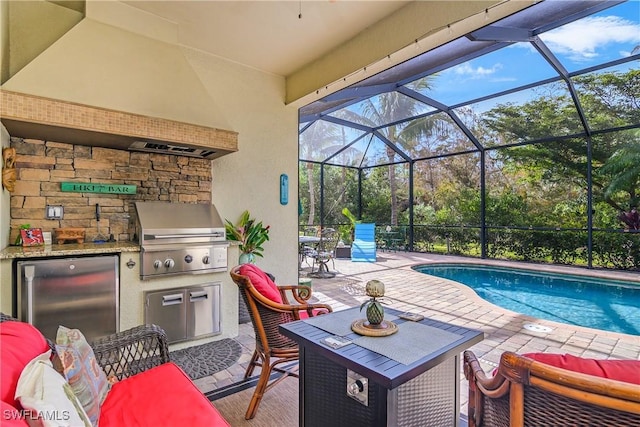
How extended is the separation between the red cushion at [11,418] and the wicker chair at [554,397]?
1403 mm

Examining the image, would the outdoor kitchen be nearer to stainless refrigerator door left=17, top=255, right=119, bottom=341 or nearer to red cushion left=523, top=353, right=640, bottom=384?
stainless refrigerator door left=17, top=255, right=119, bottom=341

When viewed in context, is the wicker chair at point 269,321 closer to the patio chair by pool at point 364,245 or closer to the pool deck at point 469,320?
the pool deck at point 469,320

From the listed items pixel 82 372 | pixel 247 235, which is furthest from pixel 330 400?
pixel 247 235

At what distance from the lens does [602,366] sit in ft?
2.97

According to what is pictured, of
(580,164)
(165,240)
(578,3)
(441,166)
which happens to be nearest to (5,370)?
(165,240)

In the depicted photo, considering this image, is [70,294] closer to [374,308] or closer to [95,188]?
[95,188]

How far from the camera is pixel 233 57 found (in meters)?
4.17

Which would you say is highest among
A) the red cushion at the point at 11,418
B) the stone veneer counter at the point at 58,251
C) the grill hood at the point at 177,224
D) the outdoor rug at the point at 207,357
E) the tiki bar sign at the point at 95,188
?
the tiki bar sign at the point at 95,188

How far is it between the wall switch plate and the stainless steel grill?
0.72 metres

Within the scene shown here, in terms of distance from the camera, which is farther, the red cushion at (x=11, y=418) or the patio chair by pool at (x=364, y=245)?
the patio chair by pool at (x=364, y=245)

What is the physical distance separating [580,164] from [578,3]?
593cm

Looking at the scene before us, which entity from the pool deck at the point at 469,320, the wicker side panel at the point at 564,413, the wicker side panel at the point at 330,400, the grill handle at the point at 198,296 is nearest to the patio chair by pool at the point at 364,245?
the pool deck at the point at 469,320

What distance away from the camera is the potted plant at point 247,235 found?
412 centimetres

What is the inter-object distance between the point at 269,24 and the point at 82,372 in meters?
3.49
